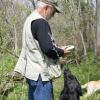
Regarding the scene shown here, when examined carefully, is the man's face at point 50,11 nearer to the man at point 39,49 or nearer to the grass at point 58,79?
the man at point 39,49

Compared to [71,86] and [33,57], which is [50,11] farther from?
[71,86]

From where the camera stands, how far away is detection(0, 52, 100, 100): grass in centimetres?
821

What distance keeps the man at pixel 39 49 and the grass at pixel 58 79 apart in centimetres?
328

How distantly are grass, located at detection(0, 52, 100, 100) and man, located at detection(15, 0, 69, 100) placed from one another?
328 cm

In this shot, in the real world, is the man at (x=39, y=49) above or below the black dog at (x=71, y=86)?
Result: above

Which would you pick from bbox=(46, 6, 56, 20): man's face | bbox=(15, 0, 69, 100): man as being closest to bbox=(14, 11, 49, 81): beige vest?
bbox=(15, 0, 69, 100): man

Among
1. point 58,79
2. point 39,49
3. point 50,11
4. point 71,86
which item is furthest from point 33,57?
point 58,79

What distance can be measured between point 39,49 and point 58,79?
573 cm

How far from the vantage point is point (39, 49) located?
4.47 m

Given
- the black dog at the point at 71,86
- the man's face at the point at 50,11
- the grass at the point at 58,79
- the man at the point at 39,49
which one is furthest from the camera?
the grass at the point at 58,79

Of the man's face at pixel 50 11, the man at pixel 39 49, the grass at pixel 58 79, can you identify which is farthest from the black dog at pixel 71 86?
the grass at pixel 58 79

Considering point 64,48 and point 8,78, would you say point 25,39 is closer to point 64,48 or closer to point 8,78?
point 64,48

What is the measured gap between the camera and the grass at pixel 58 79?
8.21 meters

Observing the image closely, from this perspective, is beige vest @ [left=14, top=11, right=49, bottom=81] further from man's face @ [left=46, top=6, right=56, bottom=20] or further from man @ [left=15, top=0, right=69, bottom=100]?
man's face @ [left=46, top=6, right=56, bottom=20]
